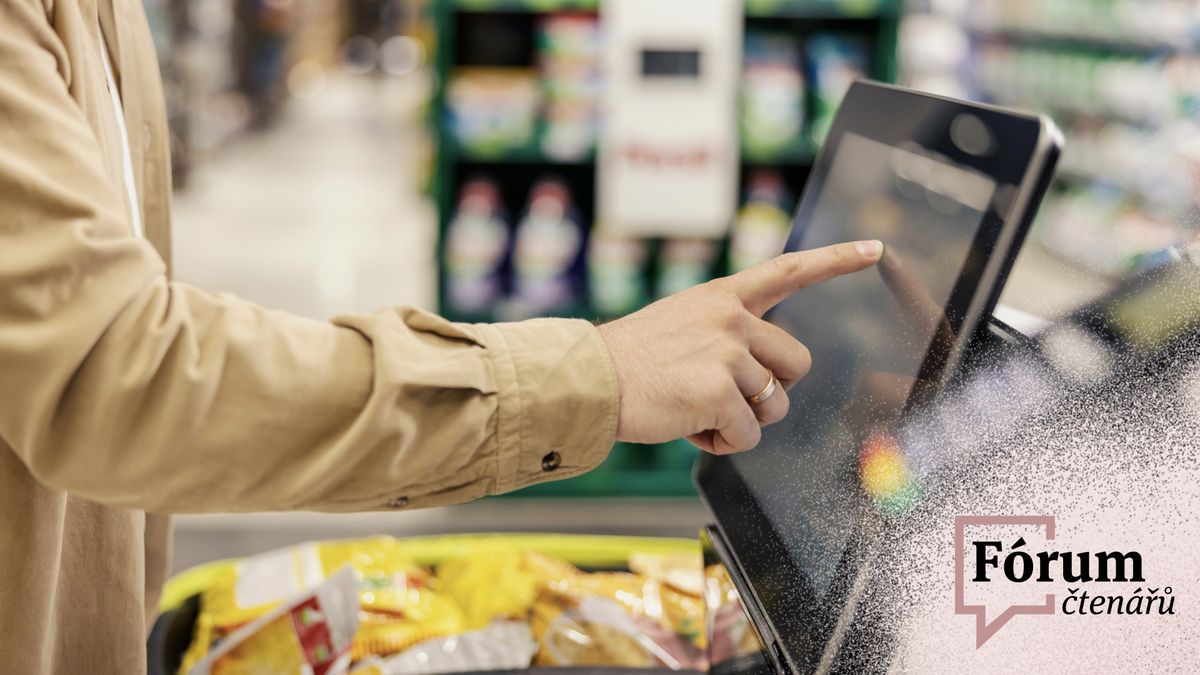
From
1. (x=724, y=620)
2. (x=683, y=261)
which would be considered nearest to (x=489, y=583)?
(x=724, y=620)

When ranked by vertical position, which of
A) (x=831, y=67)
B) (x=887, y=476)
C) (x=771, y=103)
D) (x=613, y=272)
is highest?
(x=887, y=476)

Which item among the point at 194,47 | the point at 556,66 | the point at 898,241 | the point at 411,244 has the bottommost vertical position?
the point at 411,244

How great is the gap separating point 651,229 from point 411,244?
14.9 feet

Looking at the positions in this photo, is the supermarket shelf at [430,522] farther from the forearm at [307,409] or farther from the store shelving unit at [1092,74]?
the forearm at [307,409]

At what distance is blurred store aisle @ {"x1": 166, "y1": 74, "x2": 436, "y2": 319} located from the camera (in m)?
6.78

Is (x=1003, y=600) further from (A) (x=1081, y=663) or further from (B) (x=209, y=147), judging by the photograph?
(B) (x=209, y=147)

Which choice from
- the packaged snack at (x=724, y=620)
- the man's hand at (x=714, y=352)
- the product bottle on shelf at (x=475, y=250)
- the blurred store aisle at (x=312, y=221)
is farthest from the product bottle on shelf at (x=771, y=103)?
the man's hand at (x=714, y=352)

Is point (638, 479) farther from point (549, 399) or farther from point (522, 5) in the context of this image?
point (549, 399)

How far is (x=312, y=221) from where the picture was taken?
28.5 ft

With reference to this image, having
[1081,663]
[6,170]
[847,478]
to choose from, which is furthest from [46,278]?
[1081,663]

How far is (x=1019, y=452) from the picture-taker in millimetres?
831

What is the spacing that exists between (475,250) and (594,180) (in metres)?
0.54

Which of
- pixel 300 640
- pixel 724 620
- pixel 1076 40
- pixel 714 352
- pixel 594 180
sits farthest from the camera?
pixel 1076 40

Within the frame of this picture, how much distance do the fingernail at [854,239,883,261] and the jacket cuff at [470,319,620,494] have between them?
8.4 inches
